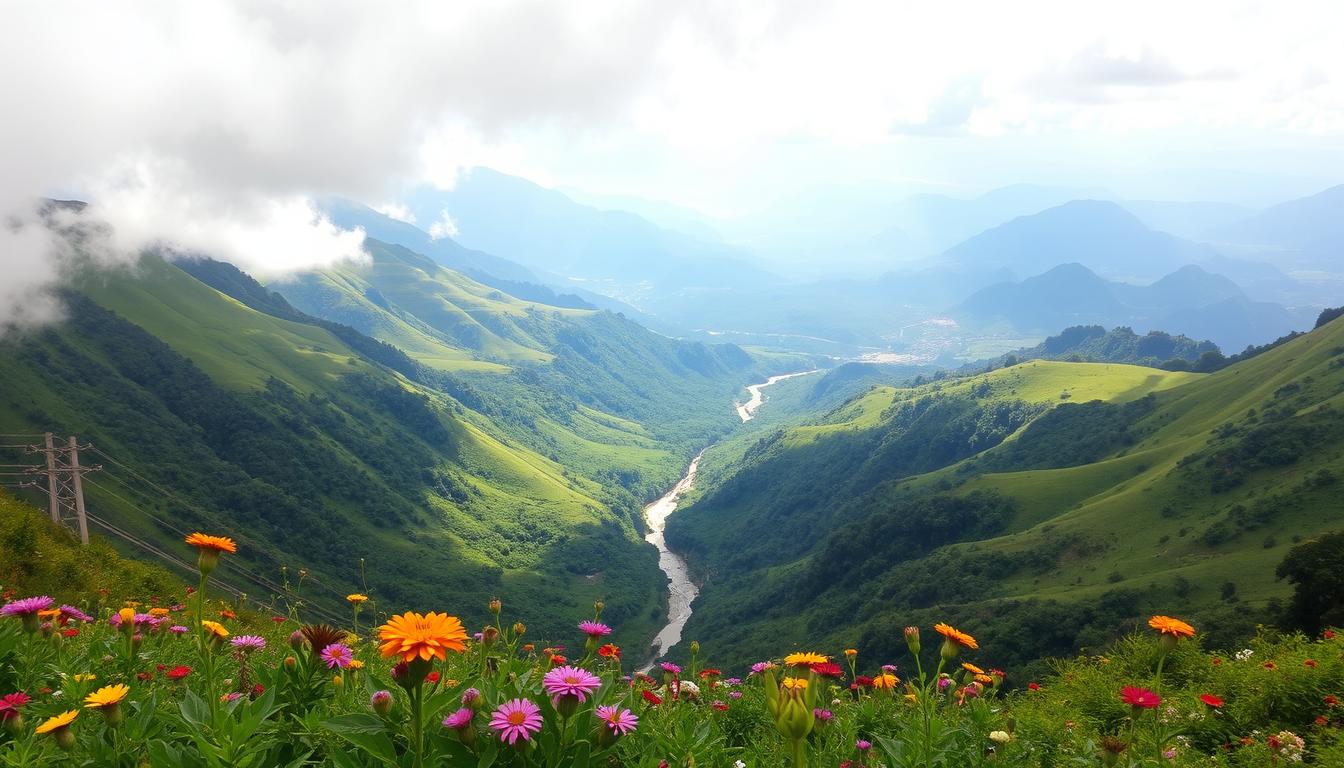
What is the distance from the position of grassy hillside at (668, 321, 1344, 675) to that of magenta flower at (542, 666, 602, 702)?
213ft

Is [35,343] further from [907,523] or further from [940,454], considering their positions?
[940,454]

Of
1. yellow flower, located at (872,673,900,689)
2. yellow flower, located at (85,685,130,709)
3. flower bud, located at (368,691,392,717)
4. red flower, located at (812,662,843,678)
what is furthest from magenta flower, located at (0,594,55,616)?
yellow flower, located at (872,673,900,689)

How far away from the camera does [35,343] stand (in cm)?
16825

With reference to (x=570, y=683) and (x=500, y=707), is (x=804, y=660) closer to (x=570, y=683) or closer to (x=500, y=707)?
(x=570, y=683)

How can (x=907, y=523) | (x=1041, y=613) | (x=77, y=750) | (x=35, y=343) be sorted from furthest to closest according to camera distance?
(x=35, y=343) < (x=907, y=523) < (x=1041, y=613) < (x=77, y=750)

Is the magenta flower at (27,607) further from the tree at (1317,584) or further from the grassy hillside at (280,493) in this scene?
the grassy hillside at (280,493)

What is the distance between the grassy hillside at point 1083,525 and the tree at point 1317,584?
40.6 feet

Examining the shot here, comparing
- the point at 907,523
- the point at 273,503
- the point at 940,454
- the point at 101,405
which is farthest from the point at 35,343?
the point at 940,454

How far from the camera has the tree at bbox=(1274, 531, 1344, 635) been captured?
1319 inches

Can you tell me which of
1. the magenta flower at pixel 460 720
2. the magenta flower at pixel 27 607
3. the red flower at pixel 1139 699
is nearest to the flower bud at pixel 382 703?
the magenta flower at pixel 460 720

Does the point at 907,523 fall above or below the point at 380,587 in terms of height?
above

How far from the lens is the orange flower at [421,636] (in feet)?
11.4

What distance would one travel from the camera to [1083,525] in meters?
102

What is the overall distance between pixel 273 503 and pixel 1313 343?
750 ft
